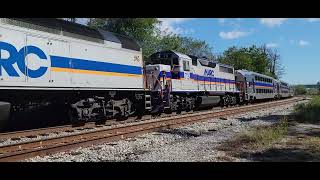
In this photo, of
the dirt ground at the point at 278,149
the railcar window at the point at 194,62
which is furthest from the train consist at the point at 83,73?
the dirt ground at the point at 278,149

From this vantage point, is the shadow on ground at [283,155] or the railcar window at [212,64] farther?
the railcar window at [212,64]

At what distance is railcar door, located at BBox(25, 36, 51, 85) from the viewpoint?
12.6 metres

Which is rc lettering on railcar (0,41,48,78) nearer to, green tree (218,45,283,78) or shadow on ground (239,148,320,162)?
shadow on ground (239,148,320,162)

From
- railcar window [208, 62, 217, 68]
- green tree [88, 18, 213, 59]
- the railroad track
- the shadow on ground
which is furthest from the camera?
green tree [88, 18, 213, 59]

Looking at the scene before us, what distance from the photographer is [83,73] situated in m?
15.0

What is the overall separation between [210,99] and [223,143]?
16.7 m

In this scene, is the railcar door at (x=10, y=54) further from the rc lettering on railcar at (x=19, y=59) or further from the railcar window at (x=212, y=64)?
the railcar window at (x=212, y=64)

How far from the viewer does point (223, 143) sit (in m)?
11.1

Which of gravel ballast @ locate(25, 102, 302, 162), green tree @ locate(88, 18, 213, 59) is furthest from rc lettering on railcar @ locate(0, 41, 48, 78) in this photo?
green tree @ locate(88, 18, 213, 59)

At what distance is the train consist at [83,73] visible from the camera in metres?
12.3

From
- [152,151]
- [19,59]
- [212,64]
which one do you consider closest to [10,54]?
[19,59]

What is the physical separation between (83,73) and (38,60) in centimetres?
230
